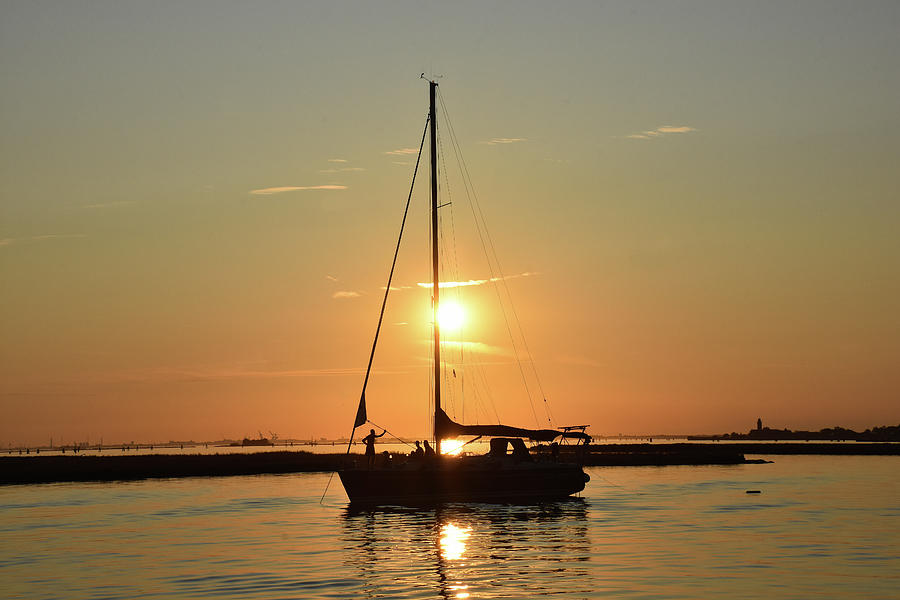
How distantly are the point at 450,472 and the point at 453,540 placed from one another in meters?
13.8

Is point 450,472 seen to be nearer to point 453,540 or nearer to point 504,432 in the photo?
point 504,432

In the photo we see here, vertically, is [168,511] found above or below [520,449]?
below

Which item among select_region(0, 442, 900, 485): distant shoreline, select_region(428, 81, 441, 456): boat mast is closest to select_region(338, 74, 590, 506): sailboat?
select_region(428, 81, 441, 456): boat mast

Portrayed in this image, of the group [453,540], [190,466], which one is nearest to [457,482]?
[453,540]

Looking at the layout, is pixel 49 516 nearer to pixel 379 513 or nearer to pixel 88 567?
pixel 379 513

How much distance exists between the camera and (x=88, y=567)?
34.4m

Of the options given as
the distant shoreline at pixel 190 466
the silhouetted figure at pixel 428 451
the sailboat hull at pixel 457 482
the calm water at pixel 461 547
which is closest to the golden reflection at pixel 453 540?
the calm water at pixel 461 547

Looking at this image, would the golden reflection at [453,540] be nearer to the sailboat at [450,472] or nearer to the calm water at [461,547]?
the calm water at [461,547]

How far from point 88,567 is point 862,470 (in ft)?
272

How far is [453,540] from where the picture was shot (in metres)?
40.2

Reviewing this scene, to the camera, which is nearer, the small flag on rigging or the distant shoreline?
the small flag on rigging

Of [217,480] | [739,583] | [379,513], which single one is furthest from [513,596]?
[217,480]

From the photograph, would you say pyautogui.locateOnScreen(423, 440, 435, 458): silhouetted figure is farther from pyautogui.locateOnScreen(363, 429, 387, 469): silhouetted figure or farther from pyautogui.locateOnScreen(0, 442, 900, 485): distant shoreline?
pyautogui.locateOnScreen(0, 442, 900, 485): distant shoreline

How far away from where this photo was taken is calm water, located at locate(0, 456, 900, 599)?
29.0 m
